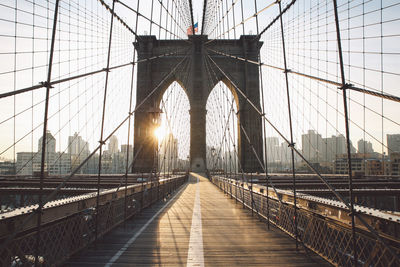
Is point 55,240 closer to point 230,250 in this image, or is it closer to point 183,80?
point 230,250

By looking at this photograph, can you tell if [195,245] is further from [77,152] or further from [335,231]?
[77,152]

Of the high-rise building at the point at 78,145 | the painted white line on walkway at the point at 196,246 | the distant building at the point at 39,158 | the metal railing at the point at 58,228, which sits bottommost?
the painted white line on walkway at the point at 196,246

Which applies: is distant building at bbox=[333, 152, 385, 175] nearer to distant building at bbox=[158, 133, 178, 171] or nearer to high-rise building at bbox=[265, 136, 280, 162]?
high-rise building at bbox=[265, 136, 280, 162]

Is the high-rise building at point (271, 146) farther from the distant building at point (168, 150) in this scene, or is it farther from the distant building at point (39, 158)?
the distant building at point (39, 158)

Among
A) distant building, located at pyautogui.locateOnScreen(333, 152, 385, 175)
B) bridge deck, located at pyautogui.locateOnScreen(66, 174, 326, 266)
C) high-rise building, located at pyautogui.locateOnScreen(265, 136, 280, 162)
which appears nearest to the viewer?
bridge deck, located at pyautogui.locateOnScreen(66, 174, 326, 266)

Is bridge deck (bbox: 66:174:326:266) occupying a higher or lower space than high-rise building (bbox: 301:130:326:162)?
lower

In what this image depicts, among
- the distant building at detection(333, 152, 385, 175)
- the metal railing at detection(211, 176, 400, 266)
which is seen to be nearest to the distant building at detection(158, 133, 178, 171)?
the metal railing at detection(211, 176, 400, 266)

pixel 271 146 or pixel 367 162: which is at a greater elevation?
pixel 271 146

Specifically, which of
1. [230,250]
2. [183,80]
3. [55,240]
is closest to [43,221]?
[55,240]

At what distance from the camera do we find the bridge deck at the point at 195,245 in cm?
271

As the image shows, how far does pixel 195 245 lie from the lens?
331 centimetres

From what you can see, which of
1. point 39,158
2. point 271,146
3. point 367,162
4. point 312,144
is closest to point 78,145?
point 39,158

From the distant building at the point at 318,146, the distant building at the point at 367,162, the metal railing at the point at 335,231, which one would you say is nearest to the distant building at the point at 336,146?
the distant building at the point at 318,146

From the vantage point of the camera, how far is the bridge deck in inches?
106
